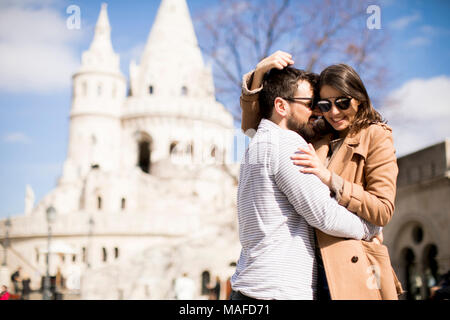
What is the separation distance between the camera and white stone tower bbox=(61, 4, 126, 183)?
47.8m

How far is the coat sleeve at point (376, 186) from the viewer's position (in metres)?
2.64

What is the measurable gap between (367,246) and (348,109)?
74cm

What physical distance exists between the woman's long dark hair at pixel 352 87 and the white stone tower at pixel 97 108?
45546 mm

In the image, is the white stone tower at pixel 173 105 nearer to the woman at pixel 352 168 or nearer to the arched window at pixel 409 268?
the arched window at pixel 409 268

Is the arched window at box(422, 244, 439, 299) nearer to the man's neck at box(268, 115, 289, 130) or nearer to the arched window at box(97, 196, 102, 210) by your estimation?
the man's neck at box(268, 115, 289, 130)

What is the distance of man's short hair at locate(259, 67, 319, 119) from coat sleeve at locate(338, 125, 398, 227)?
0.43 m

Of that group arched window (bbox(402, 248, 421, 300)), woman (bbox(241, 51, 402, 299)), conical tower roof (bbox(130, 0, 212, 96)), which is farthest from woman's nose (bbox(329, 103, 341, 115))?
conical tower roof (bbox(130, 0, 212, 96))

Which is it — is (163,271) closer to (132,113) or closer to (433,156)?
(433,156)

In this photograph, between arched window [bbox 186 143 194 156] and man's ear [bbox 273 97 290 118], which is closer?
man's ear [bbox 273 97 290 118]

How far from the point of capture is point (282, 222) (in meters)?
2.68

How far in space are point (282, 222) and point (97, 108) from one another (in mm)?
47167

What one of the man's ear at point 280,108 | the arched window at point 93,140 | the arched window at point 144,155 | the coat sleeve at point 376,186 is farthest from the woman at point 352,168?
the arched window at point 144,155

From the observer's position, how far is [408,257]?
15961 mm

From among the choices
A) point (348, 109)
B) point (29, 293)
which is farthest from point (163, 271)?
point (348, 109)
